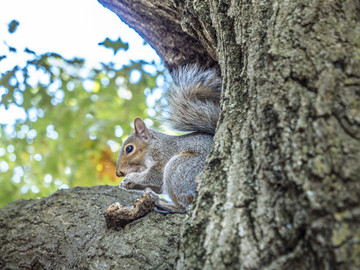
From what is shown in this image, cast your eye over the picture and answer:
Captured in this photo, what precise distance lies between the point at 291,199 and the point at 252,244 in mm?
182

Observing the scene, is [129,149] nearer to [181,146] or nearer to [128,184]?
[128,184]

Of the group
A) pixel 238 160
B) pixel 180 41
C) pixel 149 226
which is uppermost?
pixel 180 41

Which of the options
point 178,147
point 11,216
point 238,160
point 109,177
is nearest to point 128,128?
point 109,177

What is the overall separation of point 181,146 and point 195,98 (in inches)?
16.8

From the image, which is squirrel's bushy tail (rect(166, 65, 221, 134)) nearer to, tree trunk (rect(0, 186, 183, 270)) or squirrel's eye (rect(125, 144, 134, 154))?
squirrel's eye (rect(125, 144, 134, 154))

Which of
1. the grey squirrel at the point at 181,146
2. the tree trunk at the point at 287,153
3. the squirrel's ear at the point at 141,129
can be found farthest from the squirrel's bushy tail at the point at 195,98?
the tree trunk at the point at 287,153

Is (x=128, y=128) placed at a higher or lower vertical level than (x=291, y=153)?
higher

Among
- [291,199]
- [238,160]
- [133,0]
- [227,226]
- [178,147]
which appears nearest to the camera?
[291,199]

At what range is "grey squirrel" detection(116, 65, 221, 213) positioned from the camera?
2545 millimetres

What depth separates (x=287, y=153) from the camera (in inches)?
45.9

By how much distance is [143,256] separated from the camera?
166 cm

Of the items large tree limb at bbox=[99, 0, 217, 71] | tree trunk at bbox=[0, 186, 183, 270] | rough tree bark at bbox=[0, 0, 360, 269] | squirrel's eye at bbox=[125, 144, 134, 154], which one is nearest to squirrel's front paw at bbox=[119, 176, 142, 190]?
squirrel's eye at bbox=[125, 144, 134, 154]

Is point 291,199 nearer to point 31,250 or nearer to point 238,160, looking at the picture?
point 238,160

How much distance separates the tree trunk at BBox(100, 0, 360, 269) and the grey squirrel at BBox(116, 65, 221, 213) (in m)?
0.95
